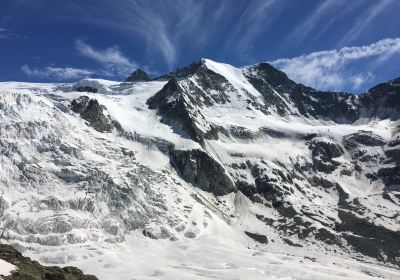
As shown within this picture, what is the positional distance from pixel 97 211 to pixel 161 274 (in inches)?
1582

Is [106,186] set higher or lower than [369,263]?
higher

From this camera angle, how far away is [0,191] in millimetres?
176500

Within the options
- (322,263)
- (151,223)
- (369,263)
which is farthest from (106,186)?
(369,263)

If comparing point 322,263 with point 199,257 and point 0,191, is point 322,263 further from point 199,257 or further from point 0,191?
point 0,191

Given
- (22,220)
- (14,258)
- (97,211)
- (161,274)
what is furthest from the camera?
(97,211)

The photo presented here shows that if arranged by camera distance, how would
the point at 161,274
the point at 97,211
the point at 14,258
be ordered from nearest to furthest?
1. the point at 14,258
2. the point at 161,274
3. the point at 97,211

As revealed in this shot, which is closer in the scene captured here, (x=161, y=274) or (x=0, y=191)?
(x=161, y=274)

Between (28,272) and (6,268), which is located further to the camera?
(28,272)

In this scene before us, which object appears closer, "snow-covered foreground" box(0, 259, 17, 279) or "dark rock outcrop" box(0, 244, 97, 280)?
"snow-covered foreground" box(0, 259, 17, 279)

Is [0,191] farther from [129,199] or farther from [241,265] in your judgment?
→ [241,265]

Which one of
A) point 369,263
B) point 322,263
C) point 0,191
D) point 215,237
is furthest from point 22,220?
point 369,263

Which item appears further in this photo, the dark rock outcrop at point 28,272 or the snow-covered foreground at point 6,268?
the dark rock outcrop at point 28,272

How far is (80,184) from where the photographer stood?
193750mm

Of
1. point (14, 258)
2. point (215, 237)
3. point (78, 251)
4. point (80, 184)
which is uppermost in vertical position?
point (80, 184)
